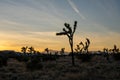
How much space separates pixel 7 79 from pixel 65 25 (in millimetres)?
13800

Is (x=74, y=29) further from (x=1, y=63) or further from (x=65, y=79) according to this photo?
(x=65, y=79)

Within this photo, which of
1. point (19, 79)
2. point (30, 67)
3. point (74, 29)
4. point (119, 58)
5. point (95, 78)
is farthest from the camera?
point (119, 58)

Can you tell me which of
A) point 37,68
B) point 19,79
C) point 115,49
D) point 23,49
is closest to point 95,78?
point 19,79

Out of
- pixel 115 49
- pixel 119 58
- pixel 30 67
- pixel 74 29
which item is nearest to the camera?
pixel 30 67

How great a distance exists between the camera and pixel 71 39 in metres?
29.7

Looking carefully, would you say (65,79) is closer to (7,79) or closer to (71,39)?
(7,79)

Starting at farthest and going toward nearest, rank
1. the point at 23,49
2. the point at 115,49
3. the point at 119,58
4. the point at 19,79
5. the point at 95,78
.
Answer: the point at 23,49
the point at 115,49
the point at 119,58
the point at 19,79
the point at 95,78

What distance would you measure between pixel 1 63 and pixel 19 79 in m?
12.9

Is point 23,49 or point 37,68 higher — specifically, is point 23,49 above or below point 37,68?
above

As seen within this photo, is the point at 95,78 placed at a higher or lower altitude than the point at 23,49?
lower

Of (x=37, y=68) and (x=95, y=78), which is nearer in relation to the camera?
(x=95, y=78)

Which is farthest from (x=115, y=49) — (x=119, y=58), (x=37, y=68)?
(x=37, y=68)

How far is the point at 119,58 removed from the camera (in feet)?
128

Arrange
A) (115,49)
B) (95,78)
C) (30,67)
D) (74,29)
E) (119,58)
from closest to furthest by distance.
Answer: (95,78) → (30,67) → (74,29) → (119,58) → (115,49)
